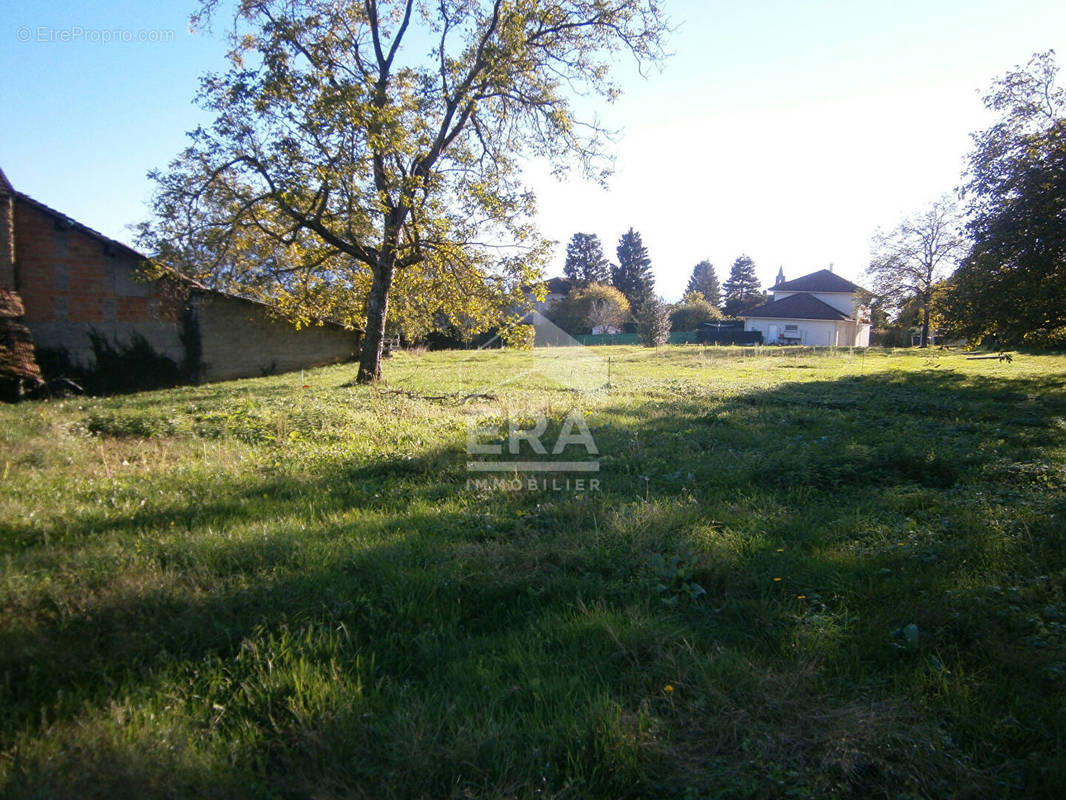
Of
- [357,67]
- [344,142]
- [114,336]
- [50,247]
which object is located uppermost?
[357,67]

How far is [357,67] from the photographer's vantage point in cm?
1552

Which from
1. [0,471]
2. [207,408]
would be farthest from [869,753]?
[207,408]

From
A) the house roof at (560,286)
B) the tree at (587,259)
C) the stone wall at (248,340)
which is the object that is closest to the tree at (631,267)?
the tree at (587,259)

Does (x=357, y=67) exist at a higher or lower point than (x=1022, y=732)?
higher

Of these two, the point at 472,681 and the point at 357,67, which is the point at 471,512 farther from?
the point at 357,67

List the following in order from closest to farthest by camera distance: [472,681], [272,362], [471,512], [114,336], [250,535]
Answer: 1. [472,681]
2. [250,535]
3. [471,512]
4. [114,336]
5. [272,362]

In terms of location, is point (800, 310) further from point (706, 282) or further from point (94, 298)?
point (94, 298)

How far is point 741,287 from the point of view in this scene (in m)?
84.1

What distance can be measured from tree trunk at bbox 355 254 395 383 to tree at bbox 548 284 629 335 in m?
42.4

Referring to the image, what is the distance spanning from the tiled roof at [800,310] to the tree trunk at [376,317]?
160ft

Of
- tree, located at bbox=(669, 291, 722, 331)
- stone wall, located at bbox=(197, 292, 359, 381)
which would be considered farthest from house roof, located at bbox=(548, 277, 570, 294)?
stone wall, located at bbox=(197, 292, 359, 381)

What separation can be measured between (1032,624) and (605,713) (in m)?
2.50

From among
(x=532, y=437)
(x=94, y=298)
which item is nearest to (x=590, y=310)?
(x=94, y=298)

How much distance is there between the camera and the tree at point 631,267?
71.2 meters
